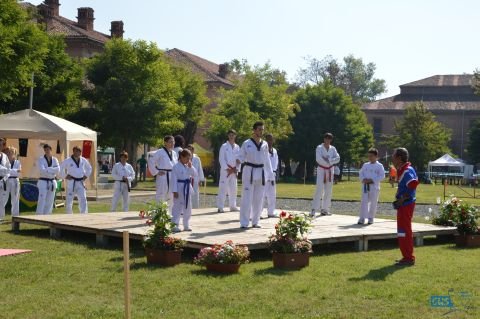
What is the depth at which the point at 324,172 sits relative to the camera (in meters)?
19.1

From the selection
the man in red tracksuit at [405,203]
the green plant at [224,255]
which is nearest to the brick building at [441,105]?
the man in red tracksuit at [405,203]

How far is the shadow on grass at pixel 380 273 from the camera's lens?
36.1 feet

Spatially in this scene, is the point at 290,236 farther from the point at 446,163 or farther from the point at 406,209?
the point at 446,163

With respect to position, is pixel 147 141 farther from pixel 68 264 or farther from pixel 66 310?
pixel 66 310

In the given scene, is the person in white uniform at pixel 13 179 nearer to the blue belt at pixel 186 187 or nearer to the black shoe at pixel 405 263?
the blue belt at pixel 186 187

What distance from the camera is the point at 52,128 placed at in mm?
24078

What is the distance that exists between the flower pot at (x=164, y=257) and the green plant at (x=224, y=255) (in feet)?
1.92

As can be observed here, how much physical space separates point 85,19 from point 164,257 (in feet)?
199

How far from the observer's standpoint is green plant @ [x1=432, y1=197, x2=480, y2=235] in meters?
15.6

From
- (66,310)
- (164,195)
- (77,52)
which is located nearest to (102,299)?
(66,310)

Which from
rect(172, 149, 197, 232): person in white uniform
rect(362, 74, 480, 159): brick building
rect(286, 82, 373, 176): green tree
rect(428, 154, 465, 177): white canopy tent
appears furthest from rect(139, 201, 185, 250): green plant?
rect(362, 74, 480, 159): brick building

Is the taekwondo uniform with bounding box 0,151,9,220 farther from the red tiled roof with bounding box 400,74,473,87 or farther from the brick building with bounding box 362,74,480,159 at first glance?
the red tiled roof with bounding box 400,74,473,87

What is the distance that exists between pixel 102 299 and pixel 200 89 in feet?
172

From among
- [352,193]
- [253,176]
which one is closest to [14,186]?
[253,176]
